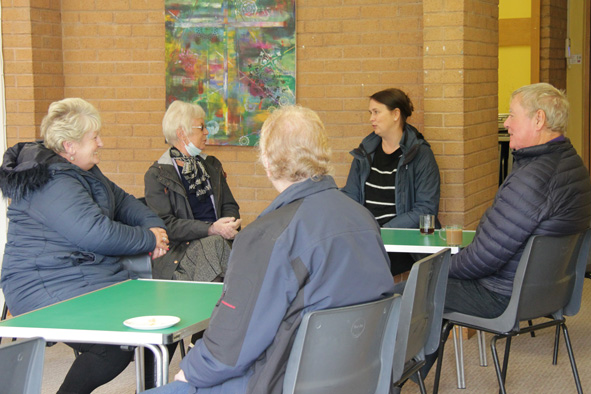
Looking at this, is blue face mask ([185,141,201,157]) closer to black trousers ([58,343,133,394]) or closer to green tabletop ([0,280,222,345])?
green tabletop ([0,280,222,345])

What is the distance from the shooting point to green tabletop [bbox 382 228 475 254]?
11.4 feet

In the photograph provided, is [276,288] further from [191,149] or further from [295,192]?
[191,149]

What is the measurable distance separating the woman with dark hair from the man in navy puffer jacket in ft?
3.02

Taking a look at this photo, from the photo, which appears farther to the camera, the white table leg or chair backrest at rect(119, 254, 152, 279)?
chair backrest at rect(119, 254, 152, 279)

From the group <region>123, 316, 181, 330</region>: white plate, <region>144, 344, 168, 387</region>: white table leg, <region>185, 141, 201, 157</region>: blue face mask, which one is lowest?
<region>144, 344, 168, 387</region>: white table leg

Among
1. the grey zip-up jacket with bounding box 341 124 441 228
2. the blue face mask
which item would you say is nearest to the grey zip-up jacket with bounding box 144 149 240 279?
the blue face mask

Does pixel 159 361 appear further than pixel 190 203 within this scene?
No

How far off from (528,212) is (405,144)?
1.44 m

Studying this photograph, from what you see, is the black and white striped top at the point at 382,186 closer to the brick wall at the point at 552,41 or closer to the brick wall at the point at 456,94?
the brick wall at the point at 456,94

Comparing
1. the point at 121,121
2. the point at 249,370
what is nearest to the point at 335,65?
the point at 121,121

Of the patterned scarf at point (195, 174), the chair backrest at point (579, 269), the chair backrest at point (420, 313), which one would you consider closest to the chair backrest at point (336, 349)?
the chair backrest at point (420, 313)

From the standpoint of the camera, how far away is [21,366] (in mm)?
1917

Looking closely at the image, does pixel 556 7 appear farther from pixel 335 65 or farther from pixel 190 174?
pixel 190 174

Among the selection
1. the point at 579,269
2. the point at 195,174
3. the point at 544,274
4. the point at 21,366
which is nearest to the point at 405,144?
the point at 195,174
